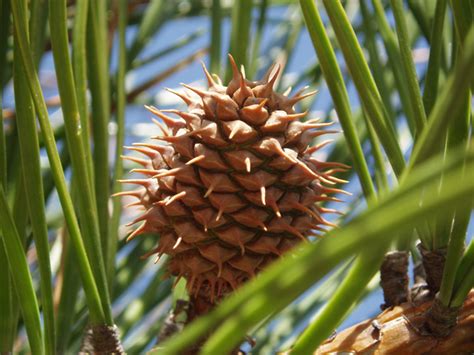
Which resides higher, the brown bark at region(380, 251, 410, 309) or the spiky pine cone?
the spiky pine cone

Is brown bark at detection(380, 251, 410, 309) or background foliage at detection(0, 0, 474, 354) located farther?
brown bark at detection(380, 251, 410, 309)

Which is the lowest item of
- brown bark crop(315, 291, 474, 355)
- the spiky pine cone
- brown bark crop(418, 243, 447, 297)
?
brown bark crop(315, 291, 474, 355)

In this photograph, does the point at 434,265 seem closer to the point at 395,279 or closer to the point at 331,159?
the point at 395,279

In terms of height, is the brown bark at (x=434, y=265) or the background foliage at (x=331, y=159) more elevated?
the background foliage at (x=331, y=159)

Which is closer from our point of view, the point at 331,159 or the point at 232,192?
the point at 232,192

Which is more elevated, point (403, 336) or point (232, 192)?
point (232, 192)

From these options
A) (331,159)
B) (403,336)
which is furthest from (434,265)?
(331,159)
